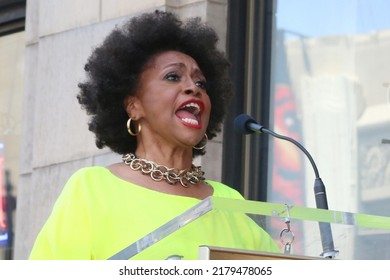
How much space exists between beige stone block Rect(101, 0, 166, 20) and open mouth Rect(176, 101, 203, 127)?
3392mm

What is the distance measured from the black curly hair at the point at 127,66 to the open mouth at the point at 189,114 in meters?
0.30

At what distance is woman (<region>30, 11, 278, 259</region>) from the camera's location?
16.4 feet

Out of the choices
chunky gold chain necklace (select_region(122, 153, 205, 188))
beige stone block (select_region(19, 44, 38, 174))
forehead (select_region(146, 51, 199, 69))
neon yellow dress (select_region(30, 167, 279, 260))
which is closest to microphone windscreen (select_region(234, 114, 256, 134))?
forehead (select_region(146, 51, 199, 69))

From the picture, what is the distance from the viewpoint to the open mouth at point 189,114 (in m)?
5.45

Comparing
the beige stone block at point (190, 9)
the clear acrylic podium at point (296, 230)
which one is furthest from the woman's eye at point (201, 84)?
the beige stone block at point (190, 9)

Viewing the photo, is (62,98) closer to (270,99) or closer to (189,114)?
(270,99)

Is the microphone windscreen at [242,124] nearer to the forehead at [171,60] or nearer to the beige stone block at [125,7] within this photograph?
the forehead at [171,60]

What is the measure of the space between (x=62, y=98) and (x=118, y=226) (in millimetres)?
4379

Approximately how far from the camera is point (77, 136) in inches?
361

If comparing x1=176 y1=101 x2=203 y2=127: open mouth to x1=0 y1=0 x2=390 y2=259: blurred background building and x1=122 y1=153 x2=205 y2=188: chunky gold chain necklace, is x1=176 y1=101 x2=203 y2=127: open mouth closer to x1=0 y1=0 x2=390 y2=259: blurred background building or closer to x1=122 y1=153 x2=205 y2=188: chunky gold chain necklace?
x1=122 y1=153 x2=205 y2=188: chunky gold chain necklace

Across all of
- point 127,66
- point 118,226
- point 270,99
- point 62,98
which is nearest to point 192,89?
point 127,66

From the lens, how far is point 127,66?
571cm
